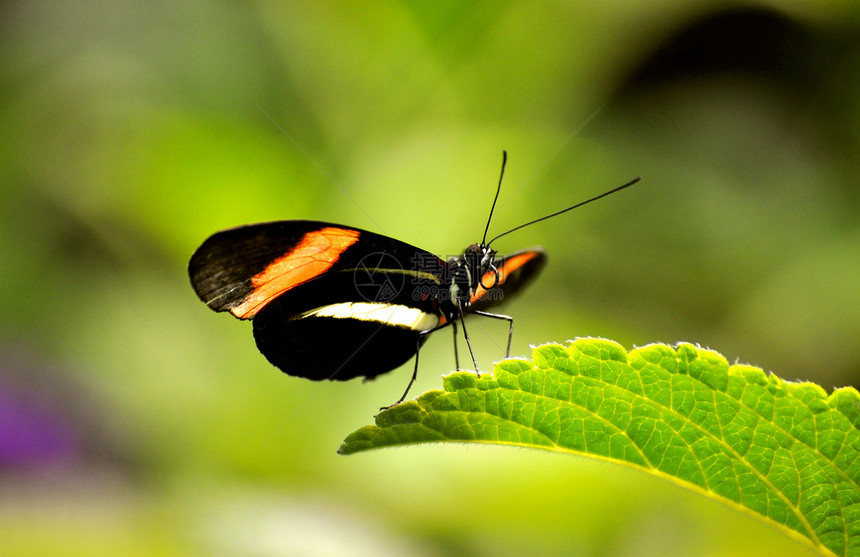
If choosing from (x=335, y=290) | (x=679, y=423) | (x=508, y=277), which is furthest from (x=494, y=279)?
(x=679, y=423)

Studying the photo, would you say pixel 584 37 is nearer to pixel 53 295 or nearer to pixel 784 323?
pixel 784 323

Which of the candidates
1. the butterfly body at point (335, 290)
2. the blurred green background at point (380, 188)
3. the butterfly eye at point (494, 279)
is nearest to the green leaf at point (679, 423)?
the butterfly body at point (335, 290)

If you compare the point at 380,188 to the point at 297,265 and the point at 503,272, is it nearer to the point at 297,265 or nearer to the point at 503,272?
the point at 503,272

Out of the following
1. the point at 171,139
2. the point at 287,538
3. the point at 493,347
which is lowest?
the point at 287,538

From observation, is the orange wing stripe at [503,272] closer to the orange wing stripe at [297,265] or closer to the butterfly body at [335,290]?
the butterfly body at [335,290]

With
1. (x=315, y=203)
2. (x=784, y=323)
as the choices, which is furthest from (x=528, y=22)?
(x=784, y=323)

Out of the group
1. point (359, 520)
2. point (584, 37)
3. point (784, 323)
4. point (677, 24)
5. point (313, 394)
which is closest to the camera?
point (359, 520)

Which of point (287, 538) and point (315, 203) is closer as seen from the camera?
point (287, 538)
